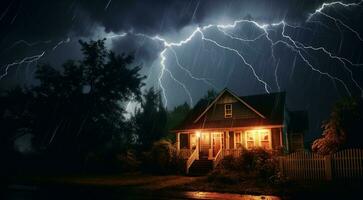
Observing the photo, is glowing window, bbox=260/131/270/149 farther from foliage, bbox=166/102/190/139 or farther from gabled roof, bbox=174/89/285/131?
foliage, bbox=166/102/190/139

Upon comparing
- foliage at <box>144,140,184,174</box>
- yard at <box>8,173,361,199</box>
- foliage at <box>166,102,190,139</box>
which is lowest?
yard at <box>8,173,361,199</box>

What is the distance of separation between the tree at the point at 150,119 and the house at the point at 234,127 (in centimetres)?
1141

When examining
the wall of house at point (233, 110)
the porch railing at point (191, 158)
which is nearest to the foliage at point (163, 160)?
the porch railing at point (191, 158)

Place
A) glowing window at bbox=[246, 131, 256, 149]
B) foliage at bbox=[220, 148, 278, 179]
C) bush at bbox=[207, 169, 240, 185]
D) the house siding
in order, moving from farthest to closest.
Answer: glowing window at bbox=[246, 131, 256, 149] < the house siding < foliage at bbox=[220, 148, 278, 179] < bush at bbox=[207, 169, 240, 185]

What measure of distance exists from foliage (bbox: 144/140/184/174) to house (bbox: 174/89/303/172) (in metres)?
0.85

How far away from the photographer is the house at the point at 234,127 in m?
26.2

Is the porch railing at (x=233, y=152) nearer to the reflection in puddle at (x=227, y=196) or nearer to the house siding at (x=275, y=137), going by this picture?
the house siding at (x=275, y=137)

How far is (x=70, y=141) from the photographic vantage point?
118 feet

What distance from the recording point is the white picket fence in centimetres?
1720

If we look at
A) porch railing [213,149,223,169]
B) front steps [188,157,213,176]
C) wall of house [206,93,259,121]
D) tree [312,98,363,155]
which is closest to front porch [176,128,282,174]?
front steps [188,157,213,176]

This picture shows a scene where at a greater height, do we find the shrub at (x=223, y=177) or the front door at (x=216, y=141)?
Result: the front door at (x=216, y=141)

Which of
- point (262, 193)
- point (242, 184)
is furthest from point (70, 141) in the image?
point (262, 193)

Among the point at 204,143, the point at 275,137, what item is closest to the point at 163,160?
the point at 204,143

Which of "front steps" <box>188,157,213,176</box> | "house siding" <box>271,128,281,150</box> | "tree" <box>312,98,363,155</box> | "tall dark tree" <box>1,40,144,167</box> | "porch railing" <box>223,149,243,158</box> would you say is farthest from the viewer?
"tall dark tree" <box>1,40,144,167</box>
